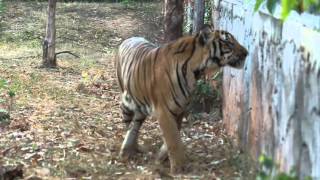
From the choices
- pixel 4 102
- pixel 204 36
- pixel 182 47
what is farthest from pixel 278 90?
pixel 4 102

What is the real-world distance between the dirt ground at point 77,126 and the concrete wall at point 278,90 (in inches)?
14.7

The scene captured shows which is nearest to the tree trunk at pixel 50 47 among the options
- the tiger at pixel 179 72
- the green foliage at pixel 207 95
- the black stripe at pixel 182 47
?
the green foliage at pixel 207 95

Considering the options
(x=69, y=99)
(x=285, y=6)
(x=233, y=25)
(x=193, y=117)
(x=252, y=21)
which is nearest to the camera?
(x=285, y=6)

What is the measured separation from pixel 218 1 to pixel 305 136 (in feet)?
13.1

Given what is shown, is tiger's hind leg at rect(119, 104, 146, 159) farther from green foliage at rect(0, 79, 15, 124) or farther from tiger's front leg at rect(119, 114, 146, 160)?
green foliage at rect(0, 79, 15, 124)

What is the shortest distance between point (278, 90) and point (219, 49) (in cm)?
93

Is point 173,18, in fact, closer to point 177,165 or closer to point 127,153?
point 127,153

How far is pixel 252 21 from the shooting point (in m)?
5.74

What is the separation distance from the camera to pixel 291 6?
8.67 feet

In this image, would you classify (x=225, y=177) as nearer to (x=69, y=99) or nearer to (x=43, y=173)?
(x=43, y=173)

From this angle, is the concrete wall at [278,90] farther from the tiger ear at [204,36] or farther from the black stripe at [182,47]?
the black stripe at [182,47]

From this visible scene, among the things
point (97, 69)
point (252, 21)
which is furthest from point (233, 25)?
point (97, 69)

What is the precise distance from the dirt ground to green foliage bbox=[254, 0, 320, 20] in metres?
1.76

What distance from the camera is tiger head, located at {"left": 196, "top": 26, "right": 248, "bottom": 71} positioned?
5430 millimetres
